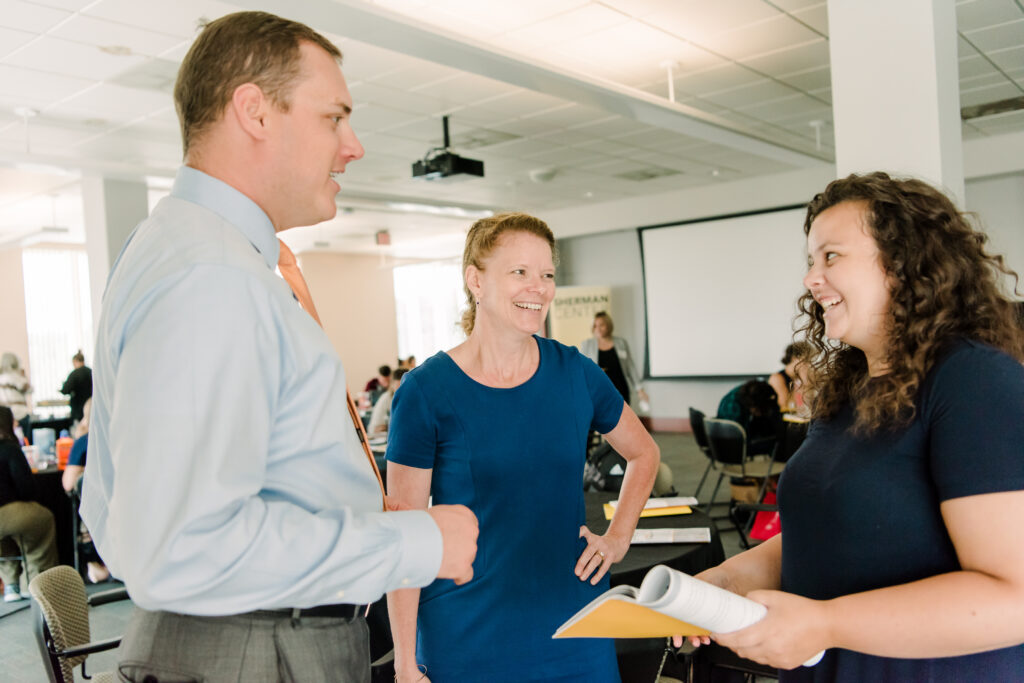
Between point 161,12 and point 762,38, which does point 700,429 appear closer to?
point 762,38

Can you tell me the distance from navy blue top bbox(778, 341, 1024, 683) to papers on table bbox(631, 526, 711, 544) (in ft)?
3.85

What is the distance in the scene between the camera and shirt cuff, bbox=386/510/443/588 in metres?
0.89

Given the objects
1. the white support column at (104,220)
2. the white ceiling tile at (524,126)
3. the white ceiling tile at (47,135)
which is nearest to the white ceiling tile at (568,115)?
the white ceiling tile at (524,126)

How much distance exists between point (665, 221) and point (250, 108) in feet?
35.6

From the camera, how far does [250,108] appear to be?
969 millimetres

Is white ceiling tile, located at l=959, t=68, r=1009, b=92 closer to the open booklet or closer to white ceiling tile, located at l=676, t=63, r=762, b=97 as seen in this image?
white ceiling tile, located at l=676, t=63, r=762, b=97

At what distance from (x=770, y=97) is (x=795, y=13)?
1997mm

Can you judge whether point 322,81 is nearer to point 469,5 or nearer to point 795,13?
point 469,5

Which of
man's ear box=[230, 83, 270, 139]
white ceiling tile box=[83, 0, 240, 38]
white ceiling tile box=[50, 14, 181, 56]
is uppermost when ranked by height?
white ceiling tile box=[50, 14, 181, 56]

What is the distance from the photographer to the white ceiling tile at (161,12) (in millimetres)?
4254

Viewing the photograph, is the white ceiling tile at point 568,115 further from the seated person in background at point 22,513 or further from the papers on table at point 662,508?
the seated person in background at point 22,513

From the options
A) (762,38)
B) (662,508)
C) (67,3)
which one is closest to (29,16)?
(67,3)

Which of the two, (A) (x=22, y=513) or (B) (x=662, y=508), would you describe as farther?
(A) (x=22, y=513)

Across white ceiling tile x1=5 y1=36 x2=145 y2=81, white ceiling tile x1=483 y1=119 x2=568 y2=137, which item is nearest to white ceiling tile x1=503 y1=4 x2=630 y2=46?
white ceiling tile x1=483 y1=119 x2=568 y2=137
